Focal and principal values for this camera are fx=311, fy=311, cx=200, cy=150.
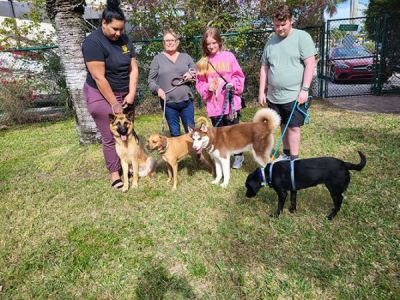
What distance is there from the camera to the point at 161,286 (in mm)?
2570

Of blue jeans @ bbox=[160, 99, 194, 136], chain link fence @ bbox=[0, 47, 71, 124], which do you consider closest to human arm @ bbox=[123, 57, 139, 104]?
blue jeans @ bbox=[160, 99, 194, 136]

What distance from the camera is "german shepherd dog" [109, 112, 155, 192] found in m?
3.97

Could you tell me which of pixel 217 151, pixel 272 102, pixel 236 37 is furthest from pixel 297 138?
pixel 236 37

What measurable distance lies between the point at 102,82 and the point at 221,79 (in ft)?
5.06

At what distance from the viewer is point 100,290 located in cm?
259

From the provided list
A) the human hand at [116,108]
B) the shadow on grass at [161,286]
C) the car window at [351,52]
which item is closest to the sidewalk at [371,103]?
the car window at [351,52]

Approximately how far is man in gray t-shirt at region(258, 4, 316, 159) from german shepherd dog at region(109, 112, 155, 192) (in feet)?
5.93

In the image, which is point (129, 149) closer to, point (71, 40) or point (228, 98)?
point (228, 98)

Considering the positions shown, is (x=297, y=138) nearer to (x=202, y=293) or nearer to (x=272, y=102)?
(x=272, y=102)

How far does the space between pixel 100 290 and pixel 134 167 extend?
6.58 feet

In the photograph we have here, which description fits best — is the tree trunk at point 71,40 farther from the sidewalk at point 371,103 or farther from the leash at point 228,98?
the sidewalk at point 371,103

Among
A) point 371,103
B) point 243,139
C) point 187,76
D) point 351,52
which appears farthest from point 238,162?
point 351,52

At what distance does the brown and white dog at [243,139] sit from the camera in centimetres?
403

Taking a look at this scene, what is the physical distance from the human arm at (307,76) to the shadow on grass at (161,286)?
2442 millimetres
